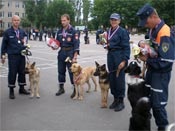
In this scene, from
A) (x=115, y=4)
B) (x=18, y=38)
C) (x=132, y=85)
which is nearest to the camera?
(x=132, y=85)

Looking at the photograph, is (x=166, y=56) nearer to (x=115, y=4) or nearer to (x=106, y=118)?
(x=106, y=118)

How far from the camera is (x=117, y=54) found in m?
7.34

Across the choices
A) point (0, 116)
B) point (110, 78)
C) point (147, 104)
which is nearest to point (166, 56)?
point (147, 104)

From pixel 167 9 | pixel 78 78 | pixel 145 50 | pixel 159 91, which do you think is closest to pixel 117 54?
pixel 78 78

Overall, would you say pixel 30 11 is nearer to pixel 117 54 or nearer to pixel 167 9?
pixel 167 9

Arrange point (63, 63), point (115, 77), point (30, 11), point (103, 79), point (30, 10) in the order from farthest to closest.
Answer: point (30, 11)
point (30, 10)
point (63, 63)
point (103, 79)
point (115, 77)

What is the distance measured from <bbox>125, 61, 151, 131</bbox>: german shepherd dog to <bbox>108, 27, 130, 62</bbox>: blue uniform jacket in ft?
3.03

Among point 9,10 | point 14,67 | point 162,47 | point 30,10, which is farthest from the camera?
point 9,10

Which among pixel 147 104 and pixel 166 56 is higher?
pixel 166 56

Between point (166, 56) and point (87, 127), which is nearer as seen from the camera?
point (166, 56)

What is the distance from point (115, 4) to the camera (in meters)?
81.5

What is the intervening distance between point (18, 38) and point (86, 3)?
107 metres

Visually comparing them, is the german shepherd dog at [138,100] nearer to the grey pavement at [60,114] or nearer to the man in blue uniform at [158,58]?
the man in blue uniform at [158,58]

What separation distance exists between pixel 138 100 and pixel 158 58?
2.36 ft
